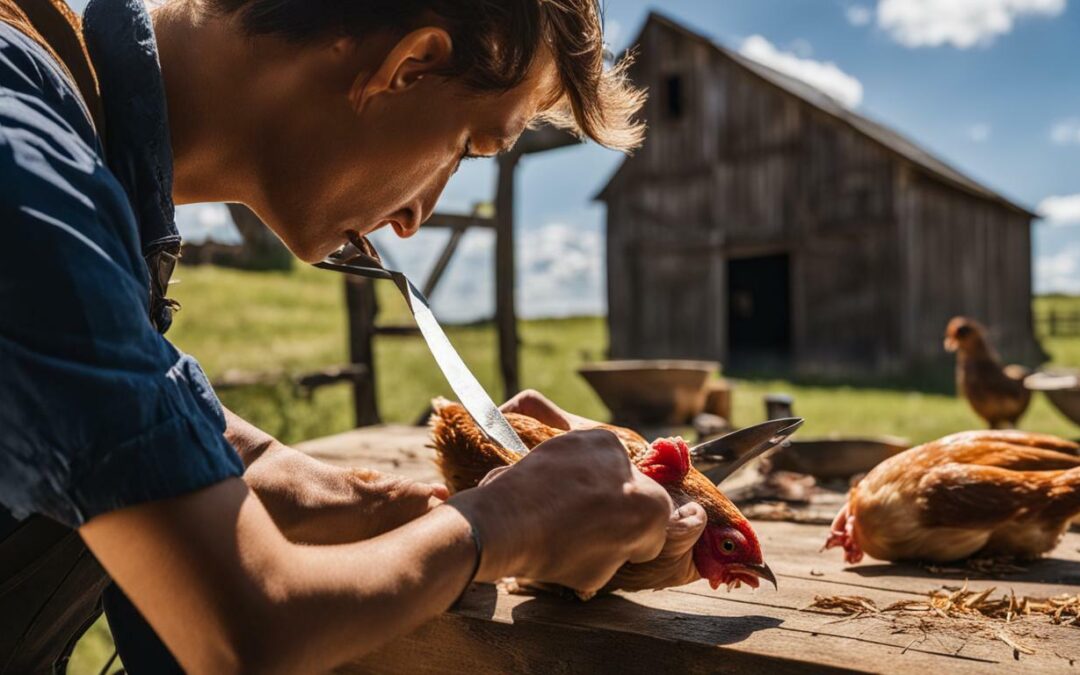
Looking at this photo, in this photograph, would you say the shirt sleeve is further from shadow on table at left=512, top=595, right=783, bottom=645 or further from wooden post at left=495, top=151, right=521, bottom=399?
wooden post at left=495, top=151, right=521, bottom=399

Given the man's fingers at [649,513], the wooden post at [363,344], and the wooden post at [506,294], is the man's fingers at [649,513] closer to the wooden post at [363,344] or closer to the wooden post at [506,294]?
the wooden post at [363,344]

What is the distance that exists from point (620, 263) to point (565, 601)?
13522 mm

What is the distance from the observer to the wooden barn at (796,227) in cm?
1255

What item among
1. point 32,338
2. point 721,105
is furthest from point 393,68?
point 721,105

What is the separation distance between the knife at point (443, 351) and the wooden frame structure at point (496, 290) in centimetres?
436

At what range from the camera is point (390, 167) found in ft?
4.09

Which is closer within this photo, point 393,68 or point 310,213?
point 393,68

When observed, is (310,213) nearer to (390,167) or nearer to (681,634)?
(390,167)

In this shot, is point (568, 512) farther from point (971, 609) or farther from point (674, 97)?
point (674, 97)

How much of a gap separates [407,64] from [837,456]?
8.56 feet

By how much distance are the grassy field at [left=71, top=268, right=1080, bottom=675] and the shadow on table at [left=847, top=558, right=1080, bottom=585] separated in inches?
170

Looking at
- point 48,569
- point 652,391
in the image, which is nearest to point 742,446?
point 48,569

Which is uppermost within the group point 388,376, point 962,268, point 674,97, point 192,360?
point 674,97

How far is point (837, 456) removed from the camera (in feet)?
10.3
